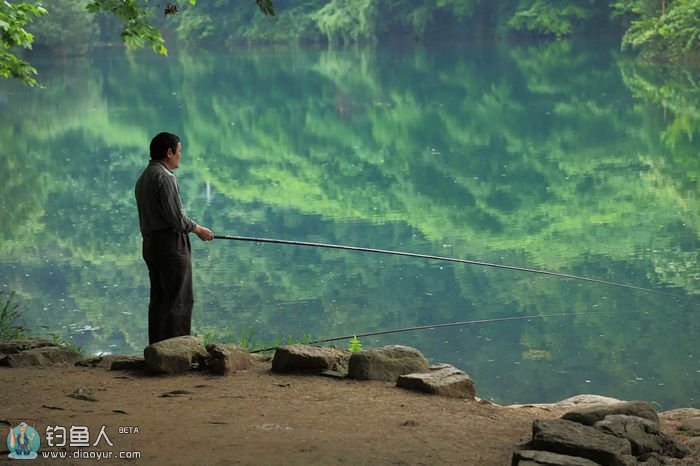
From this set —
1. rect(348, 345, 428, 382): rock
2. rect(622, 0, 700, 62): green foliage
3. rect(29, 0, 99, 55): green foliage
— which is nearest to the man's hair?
rect(348, 345, 428, 382): rock

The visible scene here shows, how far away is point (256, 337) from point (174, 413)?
5130 millimetres

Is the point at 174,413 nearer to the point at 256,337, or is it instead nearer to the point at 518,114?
the point at 256,337

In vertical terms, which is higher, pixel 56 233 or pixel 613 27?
pixel 613 27

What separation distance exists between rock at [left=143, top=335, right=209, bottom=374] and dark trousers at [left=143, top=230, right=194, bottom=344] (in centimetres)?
46

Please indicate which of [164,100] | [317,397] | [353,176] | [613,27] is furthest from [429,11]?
[317,397]

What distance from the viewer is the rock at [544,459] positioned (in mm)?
4570

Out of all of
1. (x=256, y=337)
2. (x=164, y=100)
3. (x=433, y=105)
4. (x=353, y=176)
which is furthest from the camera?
(x=164, y=100)

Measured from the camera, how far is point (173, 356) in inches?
256

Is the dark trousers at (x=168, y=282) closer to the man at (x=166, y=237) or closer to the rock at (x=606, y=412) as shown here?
the man at (x=166, y=237)

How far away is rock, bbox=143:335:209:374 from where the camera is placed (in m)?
6.47

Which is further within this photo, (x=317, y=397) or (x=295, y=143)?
(x=295, y=143)

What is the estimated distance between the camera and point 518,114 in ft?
98.0

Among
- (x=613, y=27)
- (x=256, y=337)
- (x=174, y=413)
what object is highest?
(x=613, y=27)

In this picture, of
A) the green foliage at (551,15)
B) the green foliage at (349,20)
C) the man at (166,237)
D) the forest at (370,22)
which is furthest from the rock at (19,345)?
the green foliage at (349,20)
